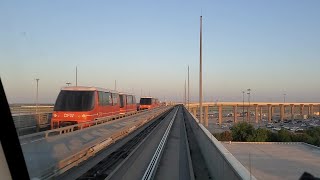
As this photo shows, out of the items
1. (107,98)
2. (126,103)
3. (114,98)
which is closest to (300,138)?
(126,103)

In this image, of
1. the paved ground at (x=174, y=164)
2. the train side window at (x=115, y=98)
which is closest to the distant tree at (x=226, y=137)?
the train side window at (x=115, y=98)

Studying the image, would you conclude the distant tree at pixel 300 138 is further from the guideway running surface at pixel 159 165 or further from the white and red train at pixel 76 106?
the guideway running surface at pixel 159 165

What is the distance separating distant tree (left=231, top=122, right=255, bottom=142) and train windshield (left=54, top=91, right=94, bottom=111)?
4693cm

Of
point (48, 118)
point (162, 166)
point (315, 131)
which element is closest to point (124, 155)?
point (162, 166)

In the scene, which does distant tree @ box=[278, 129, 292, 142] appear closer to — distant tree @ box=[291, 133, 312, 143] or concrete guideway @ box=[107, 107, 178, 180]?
distant tree @ box=[291, 133, 312, 143]

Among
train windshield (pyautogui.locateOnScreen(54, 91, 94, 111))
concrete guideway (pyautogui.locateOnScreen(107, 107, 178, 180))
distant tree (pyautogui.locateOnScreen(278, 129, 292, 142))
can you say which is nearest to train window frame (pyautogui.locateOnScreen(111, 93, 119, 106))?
train windshield (pyautogui.locateOnScreen(54, 91, 94, 111))

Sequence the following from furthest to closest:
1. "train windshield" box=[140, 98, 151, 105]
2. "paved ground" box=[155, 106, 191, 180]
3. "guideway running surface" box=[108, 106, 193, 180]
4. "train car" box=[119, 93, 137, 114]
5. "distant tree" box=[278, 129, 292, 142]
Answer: "train windshield" box=[140, 98, 151, 105], "distant tree" box=[278, 129, 292, 142], "train car" box=[119, 93, 137, 114], "paved ground" box=[155, 106, 191, 180], "guideway running surface" box=[108, 106, 193, 180]

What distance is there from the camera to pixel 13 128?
15.1 feet

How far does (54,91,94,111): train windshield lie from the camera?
108ft

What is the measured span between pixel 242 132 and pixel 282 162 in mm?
33632

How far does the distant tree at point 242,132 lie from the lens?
77238 mm

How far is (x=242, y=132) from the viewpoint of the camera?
3081 inches

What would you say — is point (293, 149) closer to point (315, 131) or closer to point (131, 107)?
point (131, 107)

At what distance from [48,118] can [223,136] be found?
47.0m
